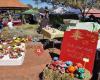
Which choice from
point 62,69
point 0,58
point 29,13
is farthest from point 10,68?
point 29,13

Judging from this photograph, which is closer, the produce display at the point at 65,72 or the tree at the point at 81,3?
the produce display at the point at 65,72

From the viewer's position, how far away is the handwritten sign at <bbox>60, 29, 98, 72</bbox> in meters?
9.25

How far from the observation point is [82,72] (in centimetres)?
849

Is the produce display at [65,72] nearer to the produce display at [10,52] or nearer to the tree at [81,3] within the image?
the produce display at [10,52]

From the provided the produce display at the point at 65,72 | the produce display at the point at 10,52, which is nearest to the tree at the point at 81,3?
the produce display at the point at 10,52

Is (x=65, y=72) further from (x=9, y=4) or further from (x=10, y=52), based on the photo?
(x=9, y=4)

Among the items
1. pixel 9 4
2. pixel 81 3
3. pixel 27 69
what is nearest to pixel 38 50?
pixel 27 69

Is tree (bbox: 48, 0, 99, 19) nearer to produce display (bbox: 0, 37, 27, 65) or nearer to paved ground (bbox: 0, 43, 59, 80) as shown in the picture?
produce display (bbox: 0, 37, 27, 65)

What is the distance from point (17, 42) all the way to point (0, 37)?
1705 mm

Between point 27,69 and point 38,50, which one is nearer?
point 27,69

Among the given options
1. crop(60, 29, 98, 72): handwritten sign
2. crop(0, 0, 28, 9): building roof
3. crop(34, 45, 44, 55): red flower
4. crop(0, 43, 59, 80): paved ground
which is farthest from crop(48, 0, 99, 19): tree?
crop(60, 29, 98, 72): handwritten sign

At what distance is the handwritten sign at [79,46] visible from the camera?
30.3ft

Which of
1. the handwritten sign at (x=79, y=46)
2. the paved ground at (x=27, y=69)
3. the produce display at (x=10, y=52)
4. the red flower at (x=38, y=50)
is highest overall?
the handwritten sign at (x=79, y=46)

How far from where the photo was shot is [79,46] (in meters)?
9.60
